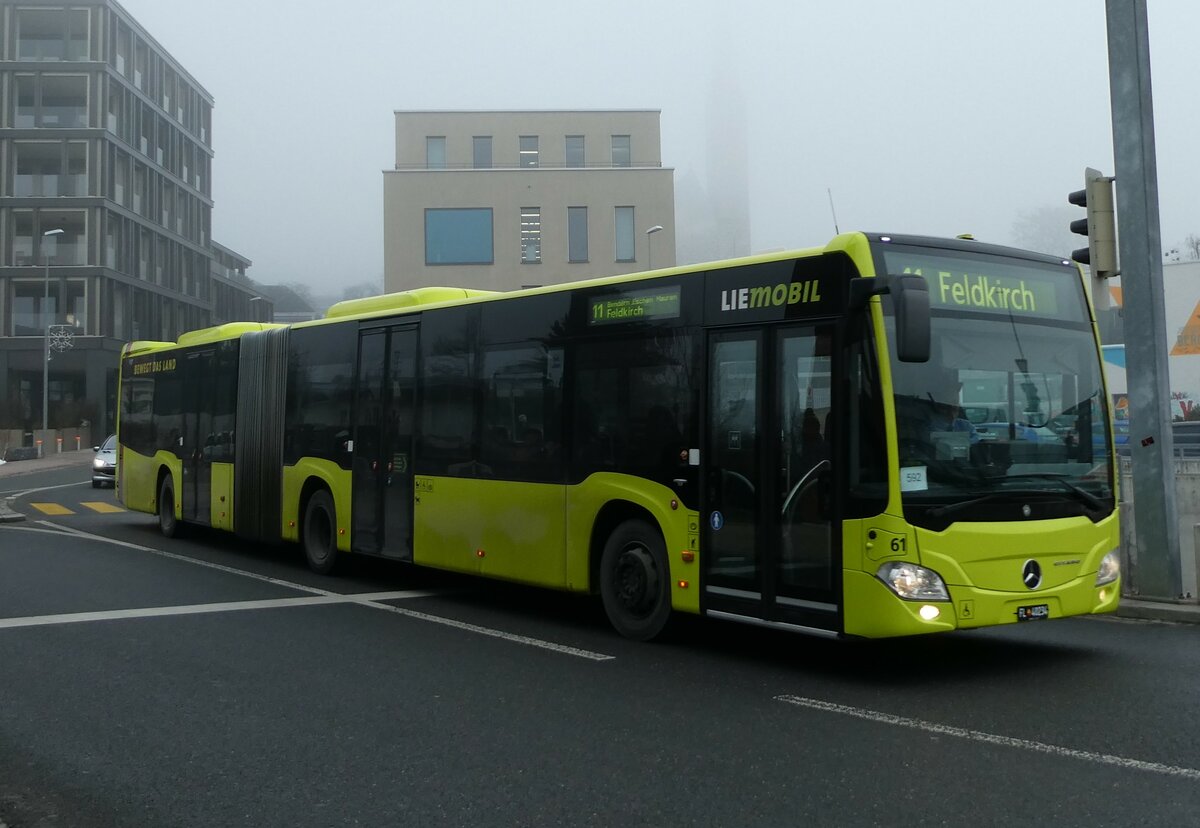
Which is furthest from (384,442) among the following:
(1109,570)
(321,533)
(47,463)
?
(47,463)

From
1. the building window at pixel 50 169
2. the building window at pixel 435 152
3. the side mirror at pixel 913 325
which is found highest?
the building window at pixel 50 169

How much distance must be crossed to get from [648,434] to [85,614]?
17.4 feet

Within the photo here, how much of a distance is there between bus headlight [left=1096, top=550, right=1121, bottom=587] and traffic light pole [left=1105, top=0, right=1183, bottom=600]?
247 cm

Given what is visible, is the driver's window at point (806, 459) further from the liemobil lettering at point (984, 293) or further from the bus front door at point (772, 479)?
the liemobil lettering at point (984, 293)

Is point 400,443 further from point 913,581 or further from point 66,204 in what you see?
point 66,204

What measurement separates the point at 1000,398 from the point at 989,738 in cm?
240

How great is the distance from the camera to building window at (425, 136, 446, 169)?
54.6 m

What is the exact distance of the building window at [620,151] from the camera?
183 feet

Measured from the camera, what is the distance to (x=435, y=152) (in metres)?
54.8

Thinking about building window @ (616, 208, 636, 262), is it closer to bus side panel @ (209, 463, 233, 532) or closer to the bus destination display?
bus side panel @ (209, 463, 233, 532)

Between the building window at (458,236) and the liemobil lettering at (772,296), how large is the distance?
44478 millimetres

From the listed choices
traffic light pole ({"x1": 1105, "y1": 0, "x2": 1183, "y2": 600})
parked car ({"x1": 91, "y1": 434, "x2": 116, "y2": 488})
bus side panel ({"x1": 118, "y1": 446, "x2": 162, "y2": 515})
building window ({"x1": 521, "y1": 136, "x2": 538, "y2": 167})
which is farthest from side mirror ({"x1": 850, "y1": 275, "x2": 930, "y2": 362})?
building window ({"x1": 521, "y1": 136, "x2": 538, "y2": 167})

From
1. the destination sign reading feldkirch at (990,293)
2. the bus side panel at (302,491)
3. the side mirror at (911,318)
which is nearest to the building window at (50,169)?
the bus side panel at (302,491)

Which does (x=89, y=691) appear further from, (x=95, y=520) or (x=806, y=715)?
(x=95, y=520)
